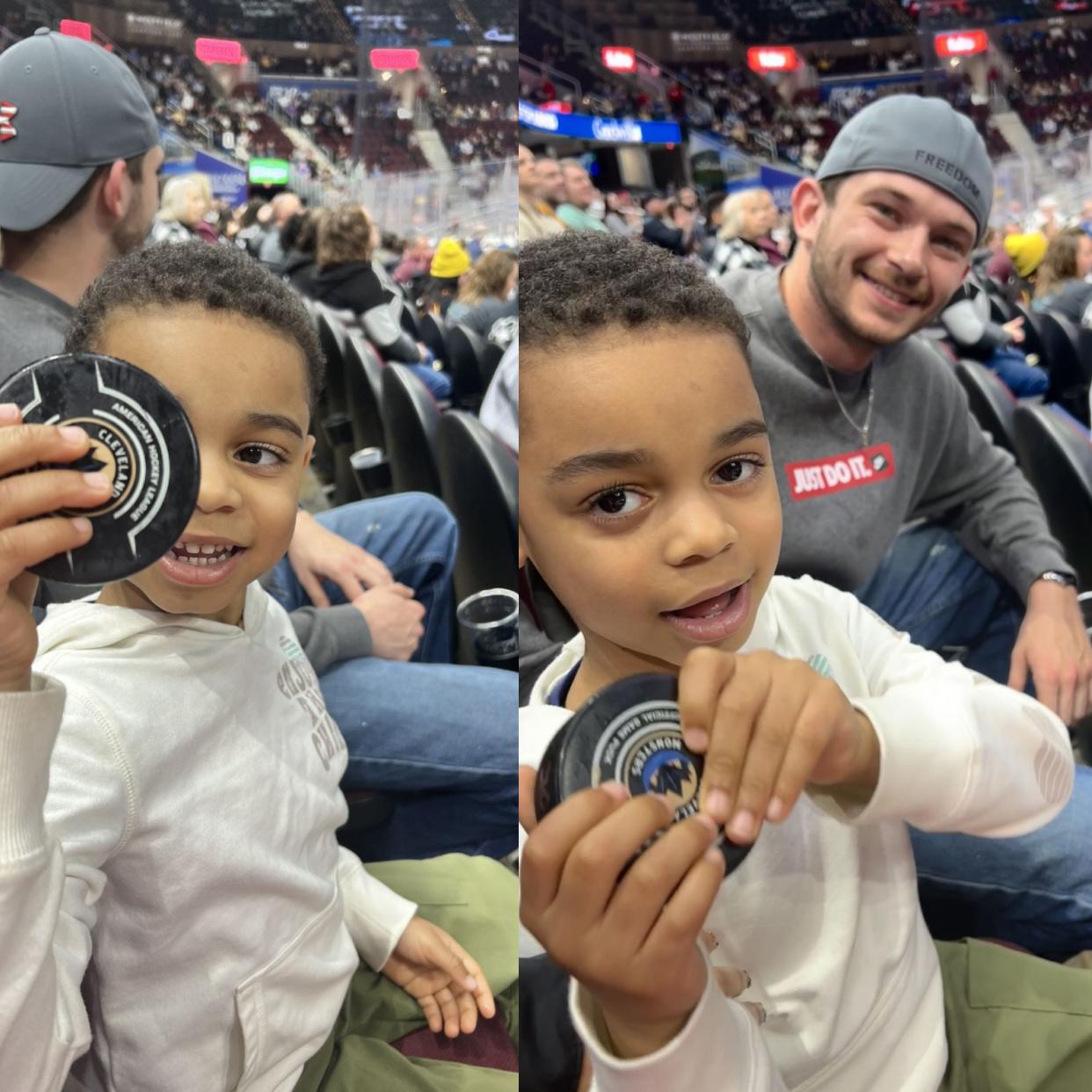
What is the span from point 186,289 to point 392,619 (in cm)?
34

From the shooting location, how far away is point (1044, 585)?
0.90m

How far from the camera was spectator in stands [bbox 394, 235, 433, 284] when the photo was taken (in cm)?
95

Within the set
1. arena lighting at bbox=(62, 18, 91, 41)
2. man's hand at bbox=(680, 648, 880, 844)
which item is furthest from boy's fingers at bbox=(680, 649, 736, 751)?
arena lighting at bbox=(62, 18, 91, 41)

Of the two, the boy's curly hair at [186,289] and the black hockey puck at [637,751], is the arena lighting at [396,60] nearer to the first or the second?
the boy's curly hair at [186,289]

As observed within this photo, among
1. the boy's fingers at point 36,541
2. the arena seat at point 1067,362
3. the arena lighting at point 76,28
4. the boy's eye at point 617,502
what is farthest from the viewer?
the arena seat at point 1067,362

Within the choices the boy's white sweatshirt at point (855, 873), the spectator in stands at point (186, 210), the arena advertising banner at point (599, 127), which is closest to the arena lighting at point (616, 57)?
the arena advertising banner at point (599, 127)

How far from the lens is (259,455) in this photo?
753mm

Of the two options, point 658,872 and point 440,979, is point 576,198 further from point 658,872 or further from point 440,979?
point 440,979

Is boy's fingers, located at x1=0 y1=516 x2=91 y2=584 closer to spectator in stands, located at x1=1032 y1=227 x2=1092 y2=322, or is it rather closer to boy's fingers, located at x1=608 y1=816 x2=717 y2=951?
boy's fingers, located at x1=608 y1=816 x2=717 y2=951

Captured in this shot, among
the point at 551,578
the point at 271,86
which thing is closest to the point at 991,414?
the point at 551,578

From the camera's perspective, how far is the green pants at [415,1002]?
865 mm

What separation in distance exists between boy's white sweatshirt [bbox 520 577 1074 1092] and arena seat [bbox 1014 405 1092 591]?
0.17 meters

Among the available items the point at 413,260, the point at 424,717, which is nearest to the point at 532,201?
the point at 413,260

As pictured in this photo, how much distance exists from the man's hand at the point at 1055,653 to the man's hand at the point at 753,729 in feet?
0.90
